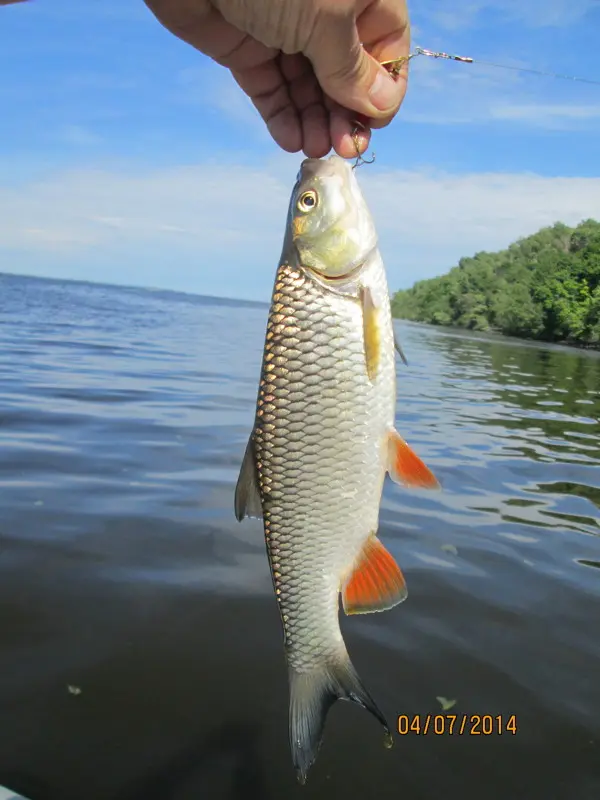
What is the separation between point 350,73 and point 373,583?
6.28 ft

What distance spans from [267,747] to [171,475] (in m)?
4.51

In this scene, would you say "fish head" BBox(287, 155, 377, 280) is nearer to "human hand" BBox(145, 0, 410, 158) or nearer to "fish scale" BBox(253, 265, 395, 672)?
"fish scale" BBox(253, 265, 395, 672)

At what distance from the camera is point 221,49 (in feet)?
10.1

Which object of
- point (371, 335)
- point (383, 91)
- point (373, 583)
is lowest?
point (373, 583)

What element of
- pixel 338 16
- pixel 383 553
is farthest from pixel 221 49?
pixel 383 553

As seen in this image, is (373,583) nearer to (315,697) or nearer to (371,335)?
(315,697)

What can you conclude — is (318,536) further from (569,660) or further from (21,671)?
(569,660)

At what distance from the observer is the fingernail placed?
268 cm

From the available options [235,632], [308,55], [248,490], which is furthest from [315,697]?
[308,55]

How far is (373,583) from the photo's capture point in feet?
8.17
